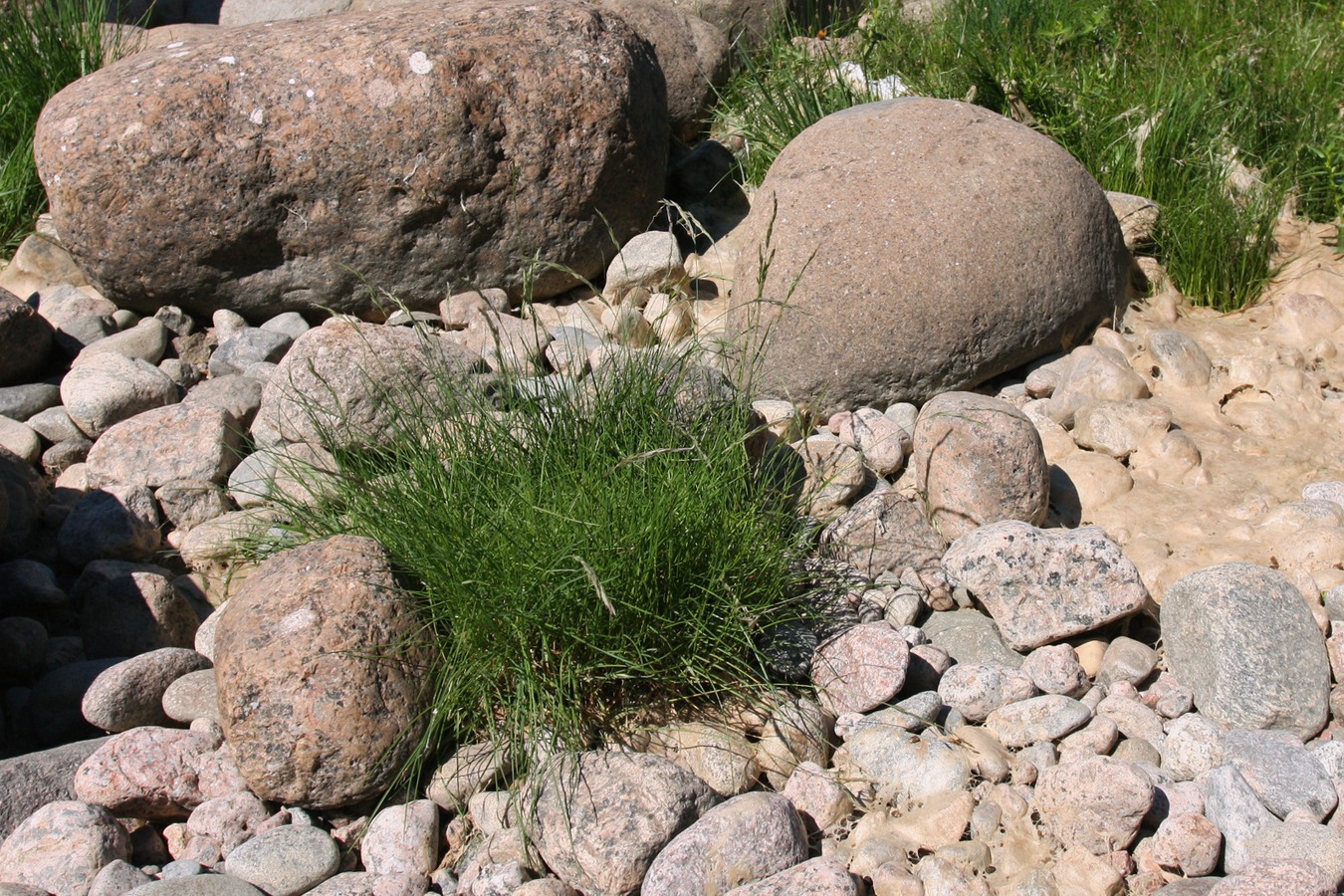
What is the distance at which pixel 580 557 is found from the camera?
2588mm

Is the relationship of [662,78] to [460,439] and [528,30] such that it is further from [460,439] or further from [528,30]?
[460,439]

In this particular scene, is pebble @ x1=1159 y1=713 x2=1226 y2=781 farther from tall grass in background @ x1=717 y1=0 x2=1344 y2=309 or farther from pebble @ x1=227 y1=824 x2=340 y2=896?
tall grass in background @ x1=717 y1=0 x2=1344 y2=309

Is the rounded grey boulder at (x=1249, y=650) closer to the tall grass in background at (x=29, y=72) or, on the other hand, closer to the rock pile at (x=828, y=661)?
the rock pile at (x=828, y=661)

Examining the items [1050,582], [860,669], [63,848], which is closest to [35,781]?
[63,848]

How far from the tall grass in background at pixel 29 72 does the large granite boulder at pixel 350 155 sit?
810mm

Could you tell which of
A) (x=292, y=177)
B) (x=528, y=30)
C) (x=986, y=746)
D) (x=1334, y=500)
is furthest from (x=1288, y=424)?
(x=292, y=177)

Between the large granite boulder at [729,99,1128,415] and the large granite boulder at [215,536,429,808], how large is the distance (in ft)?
5.41

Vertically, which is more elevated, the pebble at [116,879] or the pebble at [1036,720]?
the pebble at [116,879]

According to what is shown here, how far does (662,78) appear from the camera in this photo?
17.0 ft

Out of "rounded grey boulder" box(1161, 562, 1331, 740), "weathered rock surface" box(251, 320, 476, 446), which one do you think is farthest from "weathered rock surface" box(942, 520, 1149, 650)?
"weathered rock surface" box(251, 320, 476, 446)

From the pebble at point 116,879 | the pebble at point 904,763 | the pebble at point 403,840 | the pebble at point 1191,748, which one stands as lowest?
Result: the pebble at point 1191,748

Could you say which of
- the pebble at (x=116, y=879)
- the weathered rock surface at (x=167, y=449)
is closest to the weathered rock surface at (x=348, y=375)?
the weathered rock surface at (x=167, y=449)

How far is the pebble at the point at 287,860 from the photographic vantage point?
2.55 metres

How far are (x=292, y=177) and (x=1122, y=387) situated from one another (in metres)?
3.10
